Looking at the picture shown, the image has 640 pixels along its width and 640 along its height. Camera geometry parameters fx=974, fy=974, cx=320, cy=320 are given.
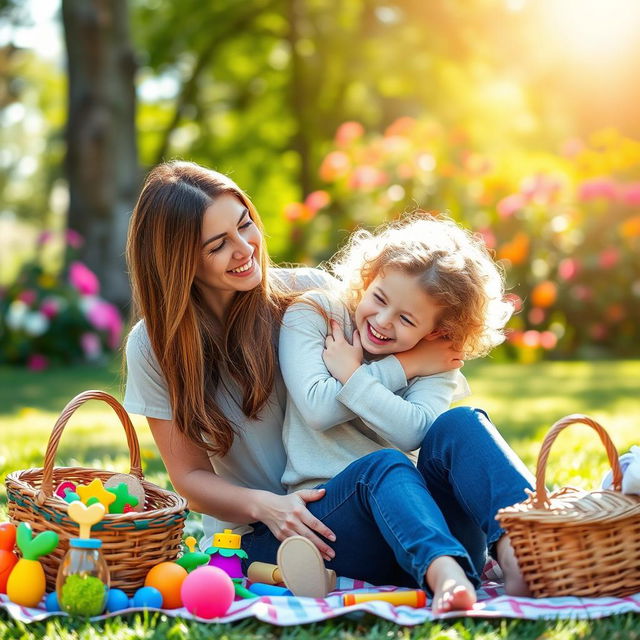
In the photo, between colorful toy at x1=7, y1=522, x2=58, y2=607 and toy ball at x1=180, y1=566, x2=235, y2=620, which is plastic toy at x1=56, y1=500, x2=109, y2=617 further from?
toy ball at x1=180, y1=566, x2=235, y2=620

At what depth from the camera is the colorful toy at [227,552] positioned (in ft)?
8.71

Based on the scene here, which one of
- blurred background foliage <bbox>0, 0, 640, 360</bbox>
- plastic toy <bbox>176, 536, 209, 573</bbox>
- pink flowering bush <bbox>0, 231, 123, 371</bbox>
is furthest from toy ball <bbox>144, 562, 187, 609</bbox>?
pink flowering bush <bbox>0, 231, 123, 371</bbox>

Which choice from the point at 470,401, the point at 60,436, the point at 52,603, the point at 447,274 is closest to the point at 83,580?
the point at 52,603

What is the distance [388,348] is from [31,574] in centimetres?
114

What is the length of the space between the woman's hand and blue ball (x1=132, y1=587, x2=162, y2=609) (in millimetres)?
409

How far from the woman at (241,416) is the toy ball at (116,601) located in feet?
1.56

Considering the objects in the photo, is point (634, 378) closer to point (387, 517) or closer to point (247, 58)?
point (387, 517)

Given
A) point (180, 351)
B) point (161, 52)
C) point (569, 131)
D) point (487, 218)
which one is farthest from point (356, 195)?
point (569, 131)

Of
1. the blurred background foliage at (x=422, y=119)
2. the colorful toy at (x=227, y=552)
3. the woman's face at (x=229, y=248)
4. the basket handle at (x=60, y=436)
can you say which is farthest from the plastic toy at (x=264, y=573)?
the blurred background foliage at (x=422, y=119)

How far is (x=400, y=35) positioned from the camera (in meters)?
17.4

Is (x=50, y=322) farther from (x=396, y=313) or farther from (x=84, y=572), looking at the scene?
(x=84, y=572)

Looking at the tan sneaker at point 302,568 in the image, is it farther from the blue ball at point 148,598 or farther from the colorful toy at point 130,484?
the colorful toy at point 130,484

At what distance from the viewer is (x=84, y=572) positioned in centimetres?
230

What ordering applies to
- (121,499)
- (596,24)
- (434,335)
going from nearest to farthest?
(121,499) < (434,335) < (596,24)
